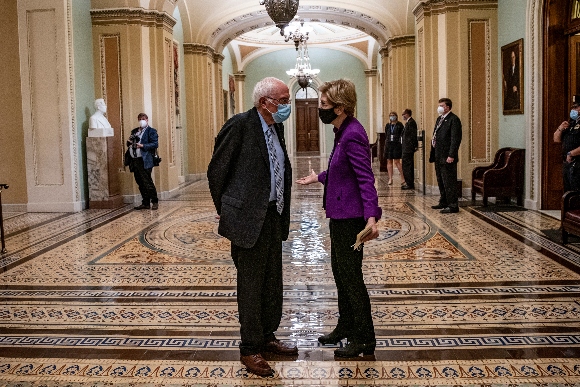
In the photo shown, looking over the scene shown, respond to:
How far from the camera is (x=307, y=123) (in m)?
29.8

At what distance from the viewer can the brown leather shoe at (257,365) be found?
3.38 meters

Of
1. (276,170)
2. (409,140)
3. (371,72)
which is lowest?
(276,170)

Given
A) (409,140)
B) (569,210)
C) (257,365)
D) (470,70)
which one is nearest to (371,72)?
(409,140)

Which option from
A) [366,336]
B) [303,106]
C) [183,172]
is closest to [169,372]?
[366,336]

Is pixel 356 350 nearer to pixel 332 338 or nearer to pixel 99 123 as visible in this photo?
pixel 332 338

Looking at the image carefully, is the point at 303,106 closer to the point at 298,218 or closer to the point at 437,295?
the point at 298,218

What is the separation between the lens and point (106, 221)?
9.27 m

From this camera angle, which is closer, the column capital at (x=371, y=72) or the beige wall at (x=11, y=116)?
the beige wall at (x=11, y=116)

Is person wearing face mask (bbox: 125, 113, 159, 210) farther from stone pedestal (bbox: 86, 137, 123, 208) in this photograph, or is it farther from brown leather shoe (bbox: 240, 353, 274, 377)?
brown leather shoe (bbox: 240, 353, 274, 377)

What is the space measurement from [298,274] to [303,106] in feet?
80.0

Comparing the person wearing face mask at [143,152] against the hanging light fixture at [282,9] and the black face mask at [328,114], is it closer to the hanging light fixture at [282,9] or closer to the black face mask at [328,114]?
the hanging light fixture at [282,9]

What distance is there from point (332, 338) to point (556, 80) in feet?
21.8

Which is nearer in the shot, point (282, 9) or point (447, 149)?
point (447, 149)

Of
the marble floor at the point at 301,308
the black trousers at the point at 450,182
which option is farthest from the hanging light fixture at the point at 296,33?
the marble floor at the point at 301,308
